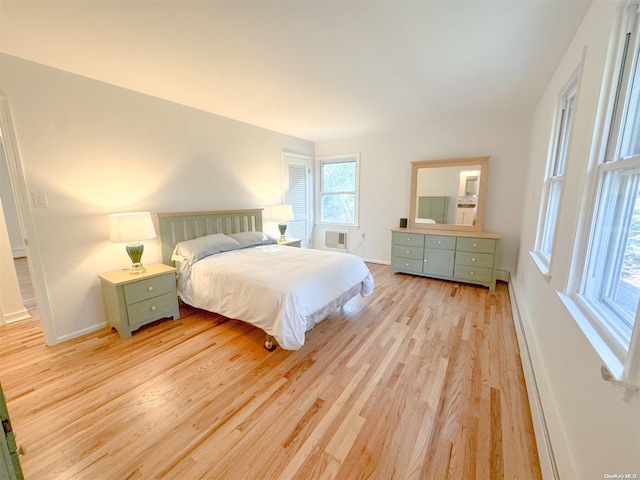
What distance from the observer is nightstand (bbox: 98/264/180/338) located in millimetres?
2318

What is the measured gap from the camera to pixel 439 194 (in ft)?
13.3

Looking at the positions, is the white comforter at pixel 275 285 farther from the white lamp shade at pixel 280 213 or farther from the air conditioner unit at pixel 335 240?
the air conditioner unit at pixel 335 240

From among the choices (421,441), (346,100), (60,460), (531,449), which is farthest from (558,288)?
(60,460)

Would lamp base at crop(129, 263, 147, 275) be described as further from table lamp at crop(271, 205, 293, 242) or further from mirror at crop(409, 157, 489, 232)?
mirror at crop(409, 157, 489, 232)

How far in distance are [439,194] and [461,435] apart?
3400 millimetres

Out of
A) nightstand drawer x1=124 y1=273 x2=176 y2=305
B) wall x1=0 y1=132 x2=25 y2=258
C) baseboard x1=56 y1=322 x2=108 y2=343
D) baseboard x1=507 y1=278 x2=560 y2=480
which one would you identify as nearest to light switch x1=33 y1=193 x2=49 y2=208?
nightstand drawer x1=124 y1=273 x2=176 y2=305

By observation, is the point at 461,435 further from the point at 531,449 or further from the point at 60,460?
the point at 60,460

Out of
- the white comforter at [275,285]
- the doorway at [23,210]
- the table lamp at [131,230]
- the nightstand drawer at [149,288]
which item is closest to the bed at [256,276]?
the white comforter at [275,285]

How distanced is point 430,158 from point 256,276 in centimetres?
344

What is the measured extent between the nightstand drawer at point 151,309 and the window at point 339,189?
3375 millimetres

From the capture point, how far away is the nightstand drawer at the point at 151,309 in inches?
93.7

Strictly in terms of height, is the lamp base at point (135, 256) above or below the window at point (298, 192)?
below

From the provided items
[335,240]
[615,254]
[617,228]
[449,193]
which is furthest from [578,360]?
→ [335,240]

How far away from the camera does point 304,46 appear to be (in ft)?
6.08
